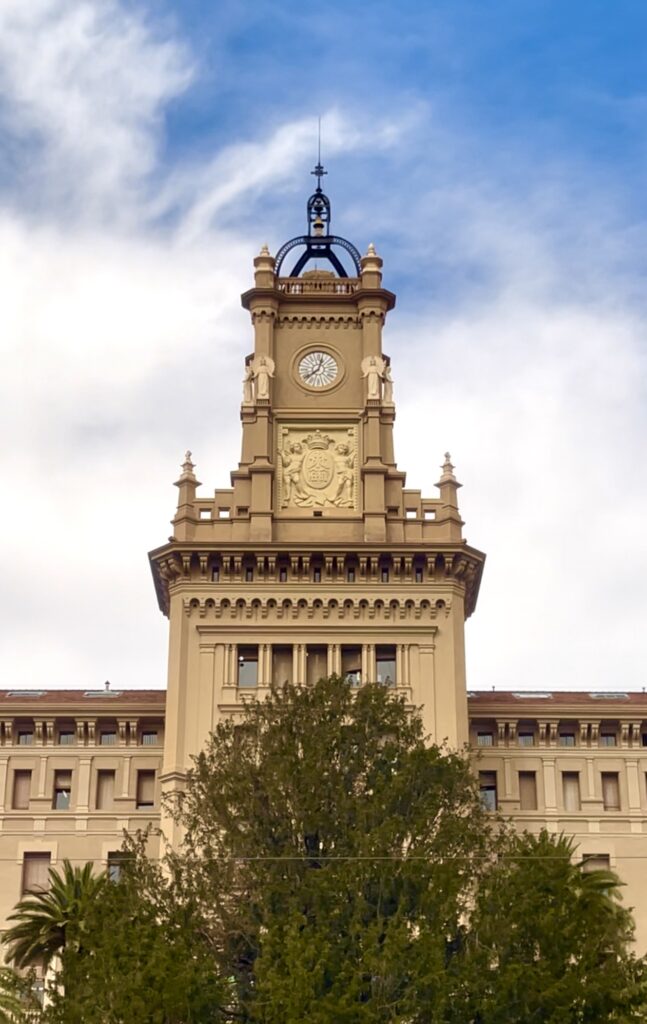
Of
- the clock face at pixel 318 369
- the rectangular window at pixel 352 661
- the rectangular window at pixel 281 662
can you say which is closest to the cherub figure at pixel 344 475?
the clock face at pixel 318 369

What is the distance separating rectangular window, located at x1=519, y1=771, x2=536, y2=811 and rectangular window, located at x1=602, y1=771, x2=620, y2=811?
253 cm

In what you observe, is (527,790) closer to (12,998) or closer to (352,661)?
(352,661)

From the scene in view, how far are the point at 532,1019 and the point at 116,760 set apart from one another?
93.5 ft

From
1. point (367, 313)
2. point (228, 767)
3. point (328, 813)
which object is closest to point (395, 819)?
point (328, 813)

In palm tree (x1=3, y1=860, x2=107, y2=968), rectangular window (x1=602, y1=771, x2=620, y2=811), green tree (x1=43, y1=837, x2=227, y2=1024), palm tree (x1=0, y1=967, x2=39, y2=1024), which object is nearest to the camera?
green tree (x1=43, y1=837, x2=227, y2=1024)

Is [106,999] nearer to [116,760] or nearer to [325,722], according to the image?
[325,722]

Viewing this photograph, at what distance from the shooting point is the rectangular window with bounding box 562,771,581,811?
63.9m

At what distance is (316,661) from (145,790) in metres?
8.41

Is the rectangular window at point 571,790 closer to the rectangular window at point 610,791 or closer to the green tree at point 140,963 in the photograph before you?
the rectangular window at point 610,791

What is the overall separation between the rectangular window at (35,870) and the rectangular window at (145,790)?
374 cm

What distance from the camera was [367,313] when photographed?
66.2 m

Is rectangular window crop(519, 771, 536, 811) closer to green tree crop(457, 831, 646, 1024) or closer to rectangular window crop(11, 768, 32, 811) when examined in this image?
rectangular window crop(11, 768, 32, 811)

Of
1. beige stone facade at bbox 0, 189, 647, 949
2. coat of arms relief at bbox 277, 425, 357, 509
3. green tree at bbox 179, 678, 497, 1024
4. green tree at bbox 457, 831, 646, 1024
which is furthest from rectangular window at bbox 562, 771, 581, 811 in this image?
green tree at bbox 457, 831, 646, 1024

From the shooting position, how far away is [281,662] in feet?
200
